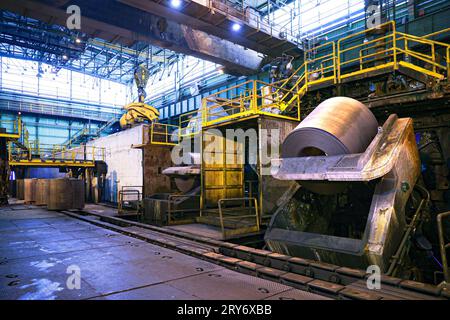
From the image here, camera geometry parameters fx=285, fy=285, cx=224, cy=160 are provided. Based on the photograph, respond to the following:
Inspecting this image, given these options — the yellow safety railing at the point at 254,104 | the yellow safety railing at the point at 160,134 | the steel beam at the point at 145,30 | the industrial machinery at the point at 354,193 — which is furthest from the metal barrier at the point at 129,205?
the steel beam at the point at 145,30

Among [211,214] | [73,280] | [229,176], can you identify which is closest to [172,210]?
[211,214]

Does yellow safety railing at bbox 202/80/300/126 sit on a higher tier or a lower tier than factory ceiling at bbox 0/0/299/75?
lower

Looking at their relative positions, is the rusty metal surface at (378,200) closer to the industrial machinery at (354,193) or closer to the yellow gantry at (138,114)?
the industrial machinery at (354,193)

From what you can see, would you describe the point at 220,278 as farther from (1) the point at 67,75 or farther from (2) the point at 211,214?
(1) the point at 67,75

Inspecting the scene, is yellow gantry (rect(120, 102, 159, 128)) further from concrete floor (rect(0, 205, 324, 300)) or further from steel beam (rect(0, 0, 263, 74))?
concrete floor (rect(0, 205, 324, 300))

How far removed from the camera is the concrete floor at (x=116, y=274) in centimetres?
333

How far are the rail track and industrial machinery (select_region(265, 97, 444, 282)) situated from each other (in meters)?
0.50

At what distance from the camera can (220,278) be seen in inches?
152

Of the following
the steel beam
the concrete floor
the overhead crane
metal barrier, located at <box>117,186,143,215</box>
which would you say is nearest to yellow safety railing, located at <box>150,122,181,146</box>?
metal barrier, located at <box>117,186,143,215</box>

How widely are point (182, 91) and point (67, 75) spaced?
17.2 m

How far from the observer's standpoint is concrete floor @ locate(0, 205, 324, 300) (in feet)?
10.9

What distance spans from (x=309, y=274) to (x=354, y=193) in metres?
2.41

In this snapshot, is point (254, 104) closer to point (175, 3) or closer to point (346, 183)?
point (346, 183)

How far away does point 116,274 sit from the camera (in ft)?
13.3
